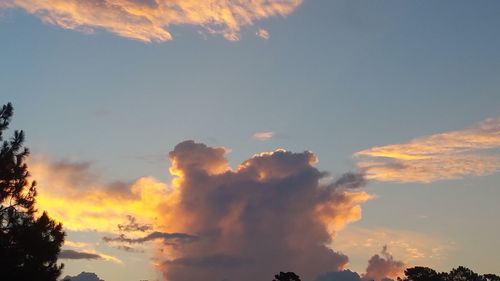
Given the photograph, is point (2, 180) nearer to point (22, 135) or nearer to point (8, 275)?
point (22, 135)

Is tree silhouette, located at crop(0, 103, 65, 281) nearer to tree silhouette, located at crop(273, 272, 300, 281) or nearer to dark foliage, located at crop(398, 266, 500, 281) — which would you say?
Result: tree silhouette, located at crop(273, 272, 300, 281)

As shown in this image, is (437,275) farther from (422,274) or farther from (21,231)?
(21,231)

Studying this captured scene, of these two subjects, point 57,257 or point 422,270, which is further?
point 422,270

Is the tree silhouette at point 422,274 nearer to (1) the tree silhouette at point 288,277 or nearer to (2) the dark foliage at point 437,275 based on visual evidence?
(2) the dark foliage at point 437,275

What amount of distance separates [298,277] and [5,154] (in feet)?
173

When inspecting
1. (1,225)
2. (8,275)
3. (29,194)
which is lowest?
(8,275)

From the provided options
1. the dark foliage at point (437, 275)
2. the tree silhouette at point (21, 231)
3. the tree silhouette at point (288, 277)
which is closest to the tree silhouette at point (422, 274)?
the dark foliage at point (437, 275)

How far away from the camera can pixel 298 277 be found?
81188mm

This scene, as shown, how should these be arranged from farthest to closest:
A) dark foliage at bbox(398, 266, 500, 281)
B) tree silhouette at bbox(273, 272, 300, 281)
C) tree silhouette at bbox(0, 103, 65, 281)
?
dark foliage at bbox(398, 266, 500, 281)
tree silhouette at bbox(273, 272, 300, 281)
tree silhouette at bbox(0, 103, 65, 281)

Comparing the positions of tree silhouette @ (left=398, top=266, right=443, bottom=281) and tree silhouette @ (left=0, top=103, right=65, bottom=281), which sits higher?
tree silhouette @ (left=398, top=266, right=443, bottom=281)

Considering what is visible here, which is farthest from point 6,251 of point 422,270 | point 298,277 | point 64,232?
point 422,270

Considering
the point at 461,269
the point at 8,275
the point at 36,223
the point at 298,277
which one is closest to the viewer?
the point at 8,275

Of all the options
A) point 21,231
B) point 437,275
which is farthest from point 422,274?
point 21,231

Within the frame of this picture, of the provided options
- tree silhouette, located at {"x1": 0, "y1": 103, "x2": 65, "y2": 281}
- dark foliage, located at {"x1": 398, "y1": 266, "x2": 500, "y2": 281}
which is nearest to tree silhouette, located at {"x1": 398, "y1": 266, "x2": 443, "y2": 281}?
dark foliage, located at {"x1": 398, "y1": 266, "x2": 500, "y2": 281}
